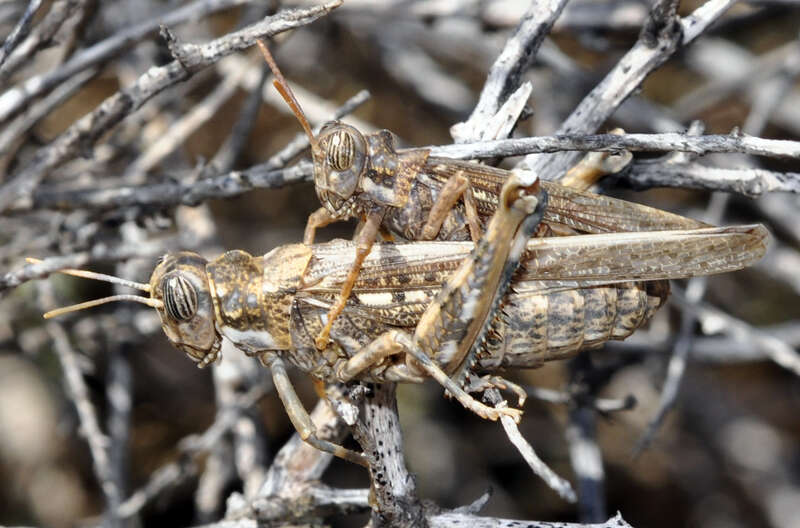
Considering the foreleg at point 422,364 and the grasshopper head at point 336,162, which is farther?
the grasshopper head at point 336,162

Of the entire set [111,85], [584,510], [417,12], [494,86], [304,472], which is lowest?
[584,510]

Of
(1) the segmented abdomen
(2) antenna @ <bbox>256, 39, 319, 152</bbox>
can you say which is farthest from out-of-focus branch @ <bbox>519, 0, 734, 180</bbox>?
(2) antenna @ <bbox>256, 39, 319, 152</bbox>

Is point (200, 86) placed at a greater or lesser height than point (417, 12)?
greater

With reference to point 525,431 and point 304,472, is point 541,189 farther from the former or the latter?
point 525,431

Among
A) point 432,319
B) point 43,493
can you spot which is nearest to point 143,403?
point 43,493

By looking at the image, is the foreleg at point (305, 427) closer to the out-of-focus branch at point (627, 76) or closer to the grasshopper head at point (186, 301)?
the grasshopper head at point (186, 301)

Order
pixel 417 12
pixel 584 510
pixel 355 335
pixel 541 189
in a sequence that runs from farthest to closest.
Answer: pixel 417 12
pixel 584 510
pixel 355 335
pixel 541 189

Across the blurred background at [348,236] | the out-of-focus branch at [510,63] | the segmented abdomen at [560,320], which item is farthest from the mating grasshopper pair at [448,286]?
the blurred background at [348,236]

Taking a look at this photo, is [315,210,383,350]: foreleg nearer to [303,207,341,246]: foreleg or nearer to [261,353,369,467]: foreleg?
[261,353,369,467]: foreleg
